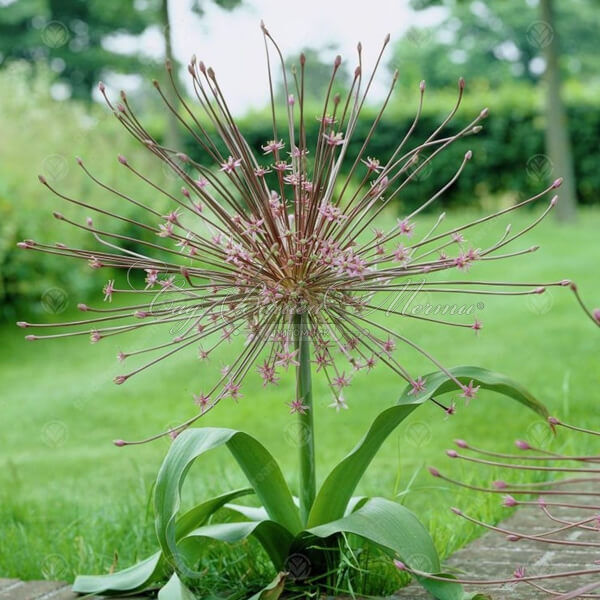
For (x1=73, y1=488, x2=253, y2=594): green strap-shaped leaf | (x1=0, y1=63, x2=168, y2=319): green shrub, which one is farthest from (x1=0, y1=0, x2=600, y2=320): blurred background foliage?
(x1=73, y1=488, x2=253, y2=594): green strap-shaped leaf

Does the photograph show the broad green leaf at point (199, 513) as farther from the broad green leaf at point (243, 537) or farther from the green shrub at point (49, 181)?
the green shrub at point (49, 181)

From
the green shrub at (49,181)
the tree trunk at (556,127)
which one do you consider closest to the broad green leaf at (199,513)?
the green shrub at (49,181)

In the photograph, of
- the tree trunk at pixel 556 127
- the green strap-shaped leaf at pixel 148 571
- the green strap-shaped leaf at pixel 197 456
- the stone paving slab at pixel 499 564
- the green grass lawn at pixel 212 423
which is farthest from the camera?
the tree trunk at pixel 556 127

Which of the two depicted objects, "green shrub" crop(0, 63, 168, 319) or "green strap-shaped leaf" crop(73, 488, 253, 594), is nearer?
"green strap-shaped leaf" crop(73, 488, 253, 594)

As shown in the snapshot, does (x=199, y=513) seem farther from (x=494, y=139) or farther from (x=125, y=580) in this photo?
(x=494, y=139)

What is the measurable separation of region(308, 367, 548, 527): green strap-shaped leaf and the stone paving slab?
344 mm

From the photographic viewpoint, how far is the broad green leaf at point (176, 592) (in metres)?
2.56

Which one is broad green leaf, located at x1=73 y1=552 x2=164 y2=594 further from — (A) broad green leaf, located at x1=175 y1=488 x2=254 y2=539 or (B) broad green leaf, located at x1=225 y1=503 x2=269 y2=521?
(B) broad green leaf, located at x1=225 y1=503 x2=269 y2=521

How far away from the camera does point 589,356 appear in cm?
747

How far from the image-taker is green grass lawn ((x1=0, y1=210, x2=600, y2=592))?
3.76m

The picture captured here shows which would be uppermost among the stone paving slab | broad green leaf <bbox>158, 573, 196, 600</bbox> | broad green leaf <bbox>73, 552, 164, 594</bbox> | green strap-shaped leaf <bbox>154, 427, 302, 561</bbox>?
green strap-shaped leaf <bbox>154, 427, 302, 561</bbox>

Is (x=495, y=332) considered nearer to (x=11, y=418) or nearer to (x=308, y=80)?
(x=11, y=418)

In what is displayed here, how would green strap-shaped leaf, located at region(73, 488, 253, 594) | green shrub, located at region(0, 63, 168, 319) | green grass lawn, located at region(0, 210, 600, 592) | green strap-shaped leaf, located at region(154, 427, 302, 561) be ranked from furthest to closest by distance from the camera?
1. green shrub, located at region(0, 63, 168, 319)
2. green grass lawn, located at region(0, 210, 600, 592)
3. green strap-shaped leaf, located at region(73, 488, 253, 594)
4. green strap-shaped leaf, located at region(154, 427, 302, 561)

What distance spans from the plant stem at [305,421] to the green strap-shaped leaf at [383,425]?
0.09 metres
